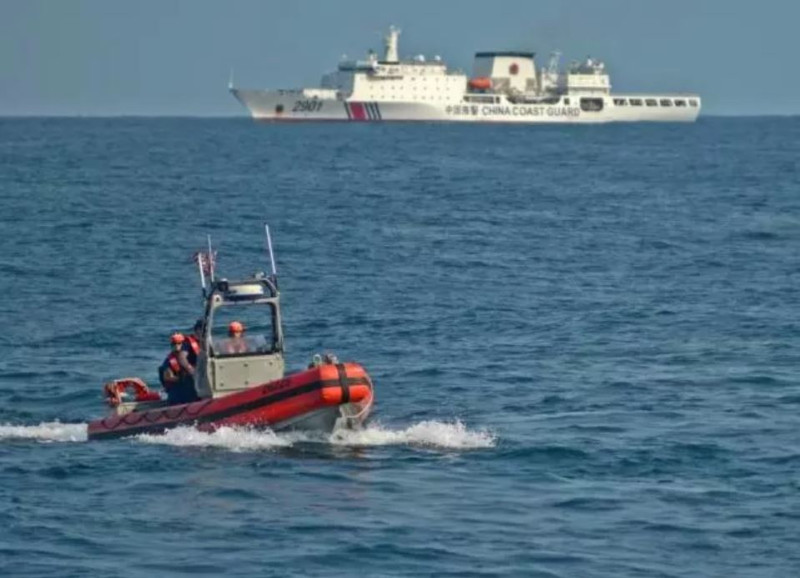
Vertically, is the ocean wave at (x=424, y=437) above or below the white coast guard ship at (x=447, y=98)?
below

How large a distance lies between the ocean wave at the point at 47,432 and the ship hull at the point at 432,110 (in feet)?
455

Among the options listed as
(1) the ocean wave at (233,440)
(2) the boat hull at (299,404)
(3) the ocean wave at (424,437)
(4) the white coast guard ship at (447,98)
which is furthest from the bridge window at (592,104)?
(1) the ocean wave at (233,440)

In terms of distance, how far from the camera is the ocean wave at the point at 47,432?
21.7 m

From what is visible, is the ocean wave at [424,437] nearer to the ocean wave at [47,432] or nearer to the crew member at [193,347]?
the crew member at [193,347]

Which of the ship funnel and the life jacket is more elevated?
the ship funnel

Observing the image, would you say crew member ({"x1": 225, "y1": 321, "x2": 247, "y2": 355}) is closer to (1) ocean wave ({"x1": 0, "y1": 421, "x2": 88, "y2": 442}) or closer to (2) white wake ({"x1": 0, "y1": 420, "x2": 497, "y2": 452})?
(2) white wake ({"x1": 0, "y1": 420, "x2": 497, "y2": 452})

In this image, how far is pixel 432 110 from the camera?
16050 cm

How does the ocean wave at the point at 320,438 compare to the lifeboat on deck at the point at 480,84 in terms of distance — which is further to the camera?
the lifeboat on deck at the point at 480,84

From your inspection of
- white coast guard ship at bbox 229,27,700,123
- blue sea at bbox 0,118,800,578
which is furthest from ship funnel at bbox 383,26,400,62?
blue sea at bbox 0,118,800,578

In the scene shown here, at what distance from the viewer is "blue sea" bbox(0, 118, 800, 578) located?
1670 cm

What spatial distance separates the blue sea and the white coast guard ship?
9852 centimetres

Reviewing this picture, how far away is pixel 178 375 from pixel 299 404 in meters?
1.81

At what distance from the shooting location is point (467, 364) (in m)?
27.5

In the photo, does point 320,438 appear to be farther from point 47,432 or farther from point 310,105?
point 310,105
